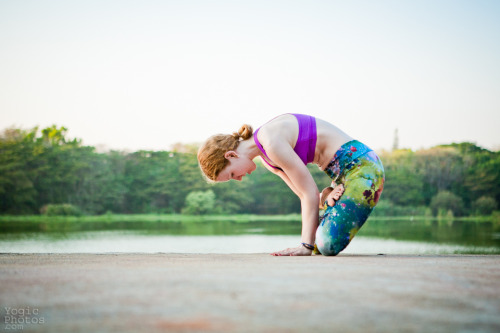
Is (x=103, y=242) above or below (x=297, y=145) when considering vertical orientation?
below

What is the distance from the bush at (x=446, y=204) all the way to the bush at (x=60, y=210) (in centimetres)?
3232

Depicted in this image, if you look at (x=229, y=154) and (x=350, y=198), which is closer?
(x=350, y=198)

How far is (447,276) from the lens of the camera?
1607mm

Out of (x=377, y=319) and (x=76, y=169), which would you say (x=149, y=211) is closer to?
(x=76, y=169)

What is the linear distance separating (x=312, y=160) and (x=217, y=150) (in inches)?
26.2

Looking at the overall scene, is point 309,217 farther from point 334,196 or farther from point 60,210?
point 60,210

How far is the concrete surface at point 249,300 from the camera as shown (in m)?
0.99

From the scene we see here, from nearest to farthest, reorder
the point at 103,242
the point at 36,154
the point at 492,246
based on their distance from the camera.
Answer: the point at 492,246 → the point at 103,242 → the point at 36,154

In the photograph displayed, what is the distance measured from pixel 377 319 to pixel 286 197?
45690 mm

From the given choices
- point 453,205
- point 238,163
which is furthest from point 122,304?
point 453,205

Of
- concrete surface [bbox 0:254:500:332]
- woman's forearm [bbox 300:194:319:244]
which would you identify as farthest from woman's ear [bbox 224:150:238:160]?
concrete surface [bbox 0:254:500:332]

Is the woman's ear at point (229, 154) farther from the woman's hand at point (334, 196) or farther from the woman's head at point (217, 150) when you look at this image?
the woman's hand at point (334, 196)

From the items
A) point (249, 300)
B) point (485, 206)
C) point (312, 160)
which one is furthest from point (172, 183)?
point (249, 300)

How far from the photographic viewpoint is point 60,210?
35.5m
